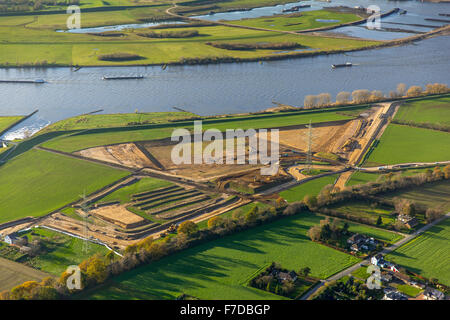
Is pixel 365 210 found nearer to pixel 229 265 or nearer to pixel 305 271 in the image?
pixel 305 271

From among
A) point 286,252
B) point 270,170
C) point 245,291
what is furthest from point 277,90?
point 245,291

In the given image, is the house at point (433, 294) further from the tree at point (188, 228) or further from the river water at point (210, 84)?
the river water at point (210, 84)

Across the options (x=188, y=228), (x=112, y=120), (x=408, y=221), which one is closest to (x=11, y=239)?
(x=188, y=228)

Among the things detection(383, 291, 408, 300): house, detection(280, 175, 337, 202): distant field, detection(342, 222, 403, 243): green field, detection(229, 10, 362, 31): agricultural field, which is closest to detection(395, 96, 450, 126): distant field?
detection(280, 175, 337, 202): distant field

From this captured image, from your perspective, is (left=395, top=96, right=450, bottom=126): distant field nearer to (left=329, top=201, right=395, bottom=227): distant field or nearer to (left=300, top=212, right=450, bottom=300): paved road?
(left=329, top=201, right=395, bottom=227): distant field

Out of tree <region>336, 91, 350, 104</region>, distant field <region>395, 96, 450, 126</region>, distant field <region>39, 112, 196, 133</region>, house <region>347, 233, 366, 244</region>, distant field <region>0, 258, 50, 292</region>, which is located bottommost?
distant field <region>0, 258, 50, 292</region>

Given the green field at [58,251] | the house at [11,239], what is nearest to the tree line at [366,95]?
the green field at [58,251]

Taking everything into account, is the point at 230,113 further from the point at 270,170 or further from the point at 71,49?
the point at 71,49
